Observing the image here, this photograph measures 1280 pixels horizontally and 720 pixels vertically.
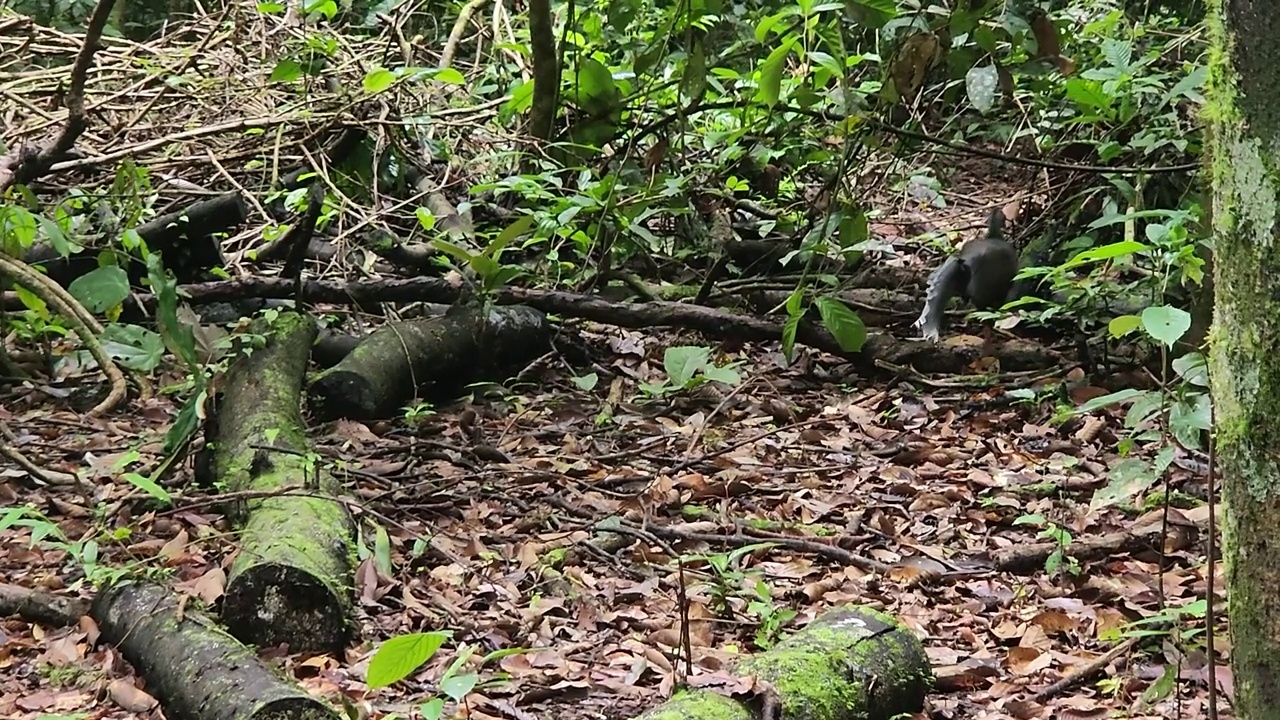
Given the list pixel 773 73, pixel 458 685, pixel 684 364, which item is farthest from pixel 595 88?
pixel 458 685

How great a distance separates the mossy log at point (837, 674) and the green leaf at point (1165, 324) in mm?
908

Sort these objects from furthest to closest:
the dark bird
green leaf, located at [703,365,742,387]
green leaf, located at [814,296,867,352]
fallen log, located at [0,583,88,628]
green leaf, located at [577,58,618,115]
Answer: the dark bird, green leaf, located at [703,365,742,387], green leaf, located at [577,58,618,115], green leaf, located at [814,296,867,352], fallen log, located at [0,583,88,628]

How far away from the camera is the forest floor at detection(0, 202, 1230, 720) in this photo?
8.50 feet

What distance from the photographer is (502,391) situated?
5023 millimetres

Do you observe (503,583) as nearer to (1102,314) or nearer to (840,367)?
(840,367)

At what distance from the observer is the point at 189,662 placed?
7.78 ft

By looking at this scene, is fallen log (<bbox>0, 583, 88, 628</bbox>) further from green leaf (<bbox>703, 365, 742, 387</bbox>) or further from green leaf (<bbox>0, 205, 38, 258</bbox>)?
green leaf (<bbox>703, 365, 742, 387</bbox>)

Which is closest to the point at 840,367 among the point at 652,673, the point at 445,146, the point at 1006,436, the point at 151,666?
the point at 1006,436

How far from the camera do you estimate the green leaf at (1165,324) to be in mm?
2127

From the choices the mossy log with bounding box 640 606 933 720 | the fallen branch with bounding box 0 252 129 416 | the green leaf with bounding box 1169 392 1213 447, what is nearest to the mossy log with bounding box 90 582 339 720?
the mossy log with bounding box 640 606 933 720

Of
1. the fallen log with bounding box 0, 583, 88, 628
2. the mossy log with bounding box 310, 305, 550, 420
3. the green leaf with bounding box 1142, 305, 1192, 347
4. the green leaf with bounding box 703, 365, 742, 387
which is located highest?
the green leaf with bounding box 1142, 305, 1192, 347

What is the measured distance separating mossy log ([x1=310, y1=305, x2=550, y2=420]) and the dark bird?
6.40 ft

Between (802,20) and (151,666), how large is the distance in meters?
2.86

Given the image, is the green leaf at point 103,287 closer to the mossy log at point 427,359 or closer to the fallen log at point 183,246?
the mossy log at point 427,359
